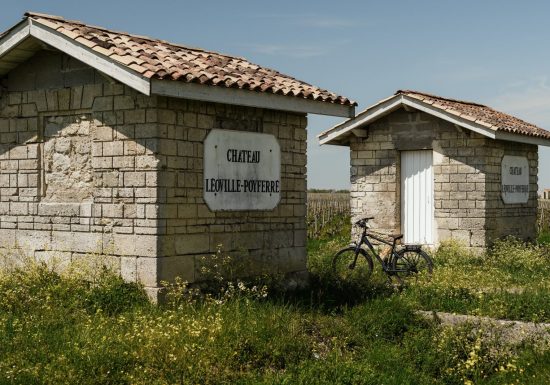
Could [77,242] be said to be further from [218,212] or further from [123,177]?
[218,212]

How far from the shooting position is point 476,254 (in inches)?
604

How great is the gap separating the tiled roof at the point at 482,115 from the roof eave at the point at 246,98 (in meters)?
4.39

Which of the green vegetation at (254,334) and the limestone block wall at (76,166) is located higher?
the limestone block wall at (76,166)

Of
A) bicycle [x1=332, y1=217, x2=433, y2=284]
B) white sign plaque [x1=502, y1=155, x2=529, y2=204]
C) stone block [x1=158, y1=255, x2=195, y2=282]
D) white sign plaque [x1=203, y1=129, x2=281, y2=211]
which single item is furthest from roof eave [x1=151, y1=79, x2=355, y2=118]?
white sign plaque [x1=502, y1=155, x2=529, y2=204]

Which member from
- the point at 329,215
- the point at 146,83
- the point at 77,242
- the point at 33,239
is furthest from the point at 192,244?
the point at 329,215

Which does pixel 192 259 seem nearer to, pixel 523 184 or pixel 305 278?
pixel 305 278

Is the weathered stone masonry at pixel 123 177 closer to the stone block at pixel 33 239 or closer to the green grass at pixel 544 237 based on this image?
the stone block at pixel 33 239

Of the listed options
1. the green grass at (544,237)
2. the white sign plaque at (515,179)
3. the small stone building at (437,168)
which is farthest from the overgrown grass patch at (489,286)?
the green grass at (544,237)

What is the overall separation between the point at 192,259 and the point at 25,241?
2.73 metres

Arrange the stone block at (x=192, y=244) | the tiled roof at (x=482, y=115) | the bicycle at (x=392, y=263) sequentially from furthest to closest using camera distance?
the tiled roof at (x=482, y=115)
the bicycle at (x=392, y=263)
the stone block at (x=192, y=244)

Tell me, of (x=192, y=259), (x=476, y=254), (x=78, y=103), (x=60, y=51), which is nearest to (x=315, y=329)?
(x=192, y=259)

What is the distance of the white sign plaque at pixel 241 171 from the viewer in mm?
9891

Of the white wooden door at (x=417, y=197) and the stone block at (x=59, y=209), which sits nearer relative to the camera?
the stone block at (x=59, y=209)

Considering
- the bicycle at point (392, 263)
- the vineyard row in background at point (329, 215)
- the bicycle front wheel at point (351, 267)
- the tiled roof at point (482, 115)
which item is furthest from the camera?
the vineyard row in background at point (329, 215)
